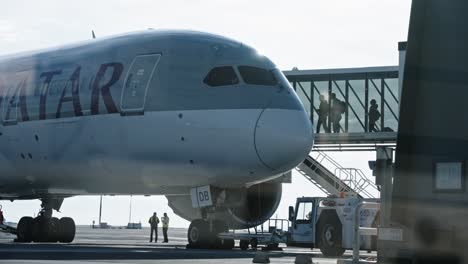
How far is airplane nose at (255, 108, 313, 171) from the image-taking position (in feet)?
63.2

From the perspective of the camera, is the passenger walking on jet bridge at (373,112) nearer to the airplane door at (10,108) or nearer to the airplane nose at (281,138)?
the airplane door at (10,108)

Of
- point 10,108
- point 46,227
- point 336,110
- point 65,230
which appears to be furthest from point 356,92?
point 10,108

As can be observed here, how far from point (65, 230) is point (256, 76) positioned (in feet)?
27.3

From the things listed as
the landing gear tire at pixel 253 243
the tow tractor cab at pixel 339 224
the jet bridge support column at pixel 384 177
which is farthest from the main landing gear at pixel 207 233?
the jet bridge support column at pixel 384 177

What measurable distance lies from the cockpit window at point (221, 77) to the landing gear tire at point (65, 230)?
796 centimetres

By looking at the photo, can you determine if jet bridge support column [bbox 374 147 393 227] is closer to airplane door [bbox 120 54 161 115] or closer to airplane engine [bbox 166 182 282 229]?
airplane door [bbox 120 54 161 115]

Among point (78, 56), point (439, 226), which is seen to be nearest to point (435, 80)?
point (439, 226)

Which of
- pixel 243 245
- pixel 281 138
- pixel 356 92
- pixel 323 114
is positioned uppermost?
pixel 356 92

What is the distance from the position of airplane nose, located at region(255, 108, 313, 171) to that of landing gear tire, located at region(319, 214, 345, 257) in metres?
4.25

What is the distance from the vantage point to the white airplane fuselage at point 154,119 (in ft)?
64.3

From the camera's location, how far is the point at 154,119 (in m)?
20.4

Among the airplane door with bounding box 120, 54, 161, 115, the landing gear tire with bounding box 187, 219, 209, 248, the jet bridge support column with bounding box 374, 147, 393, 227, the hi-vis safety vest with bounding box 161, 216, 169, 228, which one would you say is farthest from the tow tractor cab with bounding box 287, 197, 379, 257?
the hi-vis safety vest with bounding box 161, 216, 169, 228

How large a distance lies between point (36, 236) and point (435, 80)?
18.0 m

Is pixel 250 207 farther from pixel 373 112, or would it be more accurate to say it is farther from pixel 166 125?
pixel 373 112
